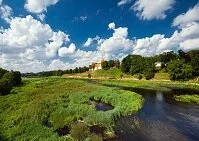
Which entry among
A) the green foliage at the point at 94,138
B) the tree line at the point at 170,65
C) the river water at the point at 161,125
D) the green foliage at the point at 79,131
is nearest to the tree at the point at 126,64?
the tree line at the point at 170,65

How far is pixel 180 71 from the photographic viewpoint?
98812mm

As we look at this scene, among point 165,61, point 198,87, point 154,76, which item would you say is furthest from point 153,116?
point 165,61

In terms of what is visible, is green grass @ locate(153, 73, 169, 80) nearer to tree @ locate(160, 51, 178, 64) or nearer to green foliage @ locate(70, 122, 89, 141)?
tree @ locate(160, 51, 178, 64)

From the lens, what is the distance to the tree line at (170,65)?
98812 mm

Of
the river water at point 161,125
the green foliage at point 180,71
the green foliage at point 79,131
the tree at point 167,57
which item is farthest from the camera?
the tree at point 167,57

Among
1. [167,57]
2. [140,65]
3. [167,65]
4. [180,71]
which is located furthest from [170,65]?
[167,57]

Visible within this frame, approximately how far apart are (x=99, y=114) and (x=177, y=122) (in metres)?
11.0

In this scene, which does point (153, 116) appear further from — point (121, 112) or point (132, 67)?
point (132, 67)

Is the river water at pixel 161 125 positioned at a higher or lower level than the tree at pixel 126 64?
lower

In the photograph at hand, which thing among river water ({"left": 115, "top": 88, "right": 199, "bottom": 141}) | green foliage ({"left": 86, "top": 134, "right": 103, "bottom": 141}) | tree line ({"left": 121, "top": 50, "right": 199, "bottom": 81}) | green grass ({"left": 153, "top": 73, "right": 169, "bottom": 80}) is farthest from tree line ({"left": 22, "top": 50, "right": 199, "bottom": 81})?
green foliage ({"left": 86, "top": 134, "right": 103, "bottom": 141})

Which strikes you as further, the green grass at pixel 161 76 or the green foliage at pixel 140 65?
the green foliage at pixel 140 65

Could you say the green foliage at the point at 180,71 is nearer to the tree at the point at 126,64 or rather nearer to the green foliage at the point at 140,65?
the green foliage at the point at 140,65

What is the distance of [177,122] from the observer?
3266 centimetres

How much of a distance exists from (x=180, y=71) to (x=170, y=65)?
17.7 ft
